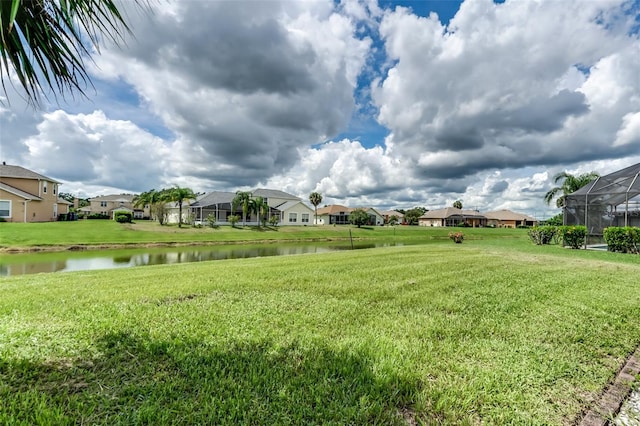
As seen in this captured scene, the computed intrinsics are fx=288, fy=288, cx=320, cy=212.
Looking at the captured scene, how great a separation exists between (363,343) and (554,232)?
2126 cm

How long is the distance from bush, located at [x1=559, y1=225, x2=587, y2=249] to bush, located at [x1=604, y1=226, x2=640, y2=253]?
3.51ft

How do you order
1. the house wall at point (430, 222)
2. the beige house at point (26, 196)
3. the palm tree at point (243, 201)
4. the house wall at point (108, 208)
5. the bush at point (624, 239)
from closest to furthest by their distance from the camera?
the bush at point (624, 239) < the beige house at point (26, 196) < the palm tree at point (243, 201) < the house wall at point (108, 208) < the house wall at point (430, 222)

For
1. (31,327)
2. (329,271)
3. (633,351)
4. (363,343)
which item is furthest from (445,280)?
(31,327)

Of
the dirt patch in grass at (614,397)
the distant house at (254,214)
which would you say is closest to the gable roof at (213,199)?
the distant house at (254,214)

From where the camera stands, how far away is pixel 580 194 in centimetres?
1912

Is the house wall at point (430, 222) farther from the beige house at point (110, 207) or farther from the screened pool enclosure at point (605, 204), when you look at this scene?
the beige house at point (110, 207)

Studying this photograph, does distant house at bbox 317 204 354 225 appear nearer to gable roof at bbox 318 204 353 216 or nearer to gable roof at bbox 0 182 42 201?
gable roof at bbox 318 204 353 216

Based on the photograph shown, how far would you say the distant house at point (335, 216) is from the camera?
7444 centimetres

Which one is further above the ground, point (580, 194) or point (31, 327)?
point (580, 194)

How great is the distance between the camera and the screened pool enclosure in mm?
17656

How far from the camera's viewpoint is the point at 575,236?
16297 millimetres

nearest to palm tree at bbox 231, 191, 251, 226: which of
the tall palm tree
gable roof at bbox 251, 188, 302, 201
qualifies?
the tall palm tree

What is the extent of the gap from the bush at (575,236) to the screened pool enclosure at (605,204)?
11.1 feet

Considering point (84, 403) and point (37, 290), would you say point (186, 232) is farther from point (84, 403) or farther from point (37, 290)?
point (84, 403)
